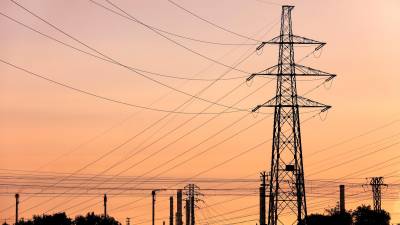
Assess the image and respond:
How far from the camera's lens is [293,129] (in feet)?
422

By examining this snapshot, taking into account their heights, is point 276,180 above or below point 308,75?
below

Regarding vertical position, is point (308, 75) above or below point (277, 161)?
above

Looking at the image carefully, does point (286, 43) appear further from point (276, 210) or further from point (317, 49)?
point (276, 210)

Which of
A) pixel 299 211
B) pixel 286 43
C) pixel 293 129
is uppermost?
pixel 286 43

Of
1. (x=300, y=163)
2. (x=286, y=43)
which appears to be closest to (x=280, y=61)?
(x=286, y=43)

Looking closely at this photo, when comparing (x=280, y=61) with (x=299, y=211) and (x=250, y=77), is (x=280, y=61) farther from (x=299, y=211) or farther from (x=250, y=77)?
(x=299, y=211)

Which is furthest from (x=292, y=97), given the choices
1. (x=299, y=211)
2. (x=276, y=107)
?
(x=299, y=211)

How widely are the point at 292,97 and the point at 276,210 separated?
11.3 m

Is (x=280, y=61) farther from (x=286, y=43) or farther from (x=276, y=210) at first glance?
(x=276, y=210)

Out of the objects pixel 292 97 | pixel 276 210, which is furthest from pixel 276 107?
pixel 276 210

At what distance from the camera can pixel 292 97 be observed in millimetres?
129000

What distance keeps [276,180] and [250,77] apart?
1080 centimetres

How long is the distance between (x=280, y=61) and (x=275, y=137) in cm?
761

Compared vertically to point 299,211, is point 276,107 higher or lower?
higher
